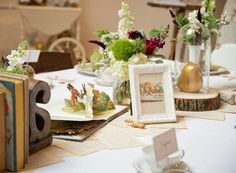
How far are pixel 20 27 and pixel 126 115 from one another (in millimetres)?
3292

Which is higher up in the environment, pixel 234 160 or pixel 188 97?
pixel 188 97

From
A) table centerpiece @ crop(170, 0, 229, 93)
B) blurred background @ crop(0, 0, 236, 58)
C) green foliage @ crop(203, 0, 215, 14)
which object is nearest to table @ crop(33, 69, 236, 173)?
table centerpiece @ crop(170, 0, 229, 93)

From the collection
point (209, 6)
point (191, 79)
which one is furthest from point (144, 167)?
point (209, 6)

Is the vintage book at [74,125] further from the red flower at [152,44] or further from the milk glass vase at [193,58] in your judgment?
the milk glass vase at [193,58]

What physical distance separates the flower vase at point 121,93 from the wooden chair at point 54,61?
106 cm

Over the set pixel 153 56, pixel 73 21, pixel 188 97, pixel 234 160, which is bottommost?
pixel 234 160

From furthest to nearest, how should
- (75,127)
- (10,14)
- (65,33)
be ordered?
(65,33)
(10,14)
(75,127)

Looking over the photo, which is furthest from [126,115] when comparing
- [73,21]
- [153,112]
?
[73,21]

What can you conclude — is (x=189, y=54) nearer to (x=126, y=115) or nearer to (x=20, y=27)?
(x=126, y=115)

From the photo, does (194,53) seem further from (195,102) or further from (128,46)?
(128,46)

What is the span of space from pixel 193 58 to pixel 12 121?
98 centimetres

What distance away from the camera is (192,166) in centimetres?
101

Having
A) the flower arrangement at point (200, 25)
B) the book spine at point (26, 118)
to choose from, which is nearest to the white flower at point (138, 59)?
the flower arrangement at point (200, 25)

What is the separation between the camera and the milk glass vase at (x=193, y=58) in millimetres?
1554
